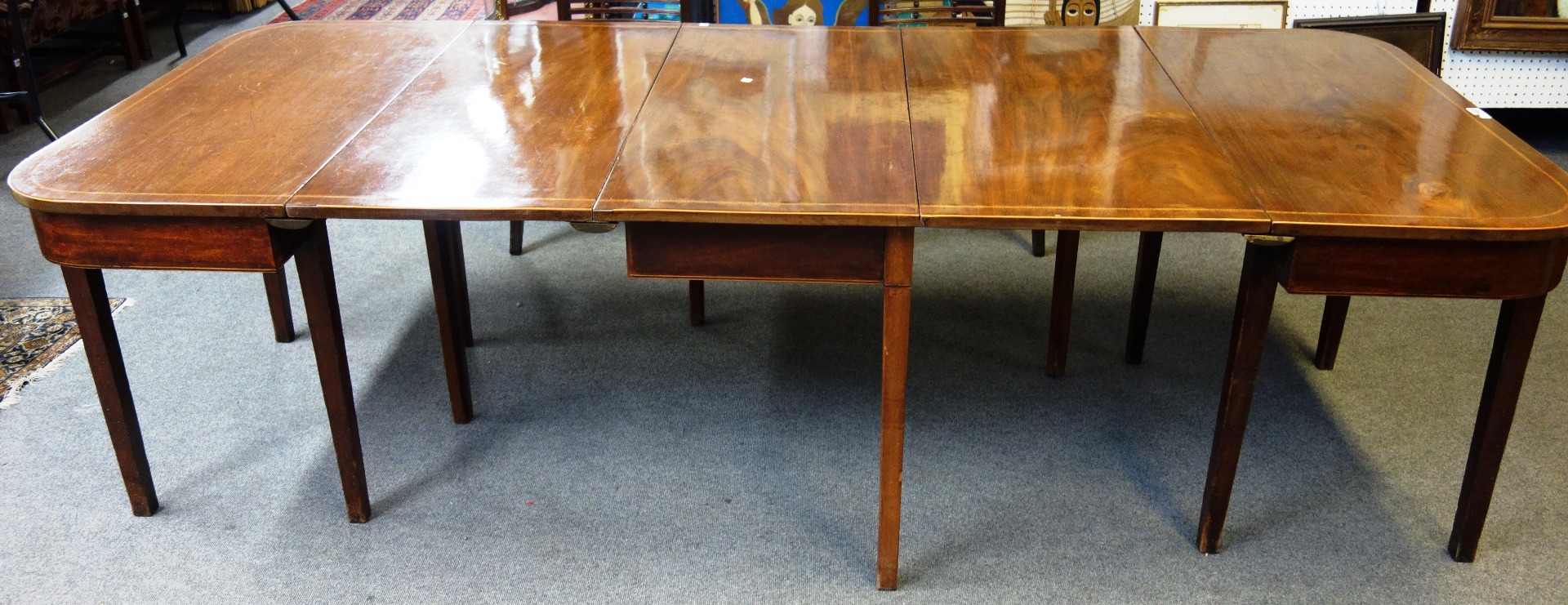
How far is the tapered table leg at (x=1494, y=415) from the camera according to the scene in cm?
186

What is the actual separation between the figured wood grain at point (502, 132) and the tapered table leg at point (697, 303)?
0.59 m

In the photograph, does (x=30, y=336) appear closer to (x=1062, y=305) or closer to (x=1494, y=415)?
(x=1062, y=305)

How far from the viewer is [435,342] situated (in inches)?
113

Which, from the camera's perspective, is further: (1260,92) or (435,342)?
(435,342)

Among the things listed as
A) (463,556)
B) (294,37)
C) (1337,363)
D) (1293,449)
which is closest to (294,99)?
(294,37)

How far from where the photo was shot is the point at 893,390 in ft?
6.20

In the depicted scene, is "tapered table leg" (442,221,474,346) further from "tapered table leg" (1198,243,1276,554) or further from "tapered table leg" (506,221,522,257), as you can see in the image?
"tapered table leg" (1198,243,1276,554)

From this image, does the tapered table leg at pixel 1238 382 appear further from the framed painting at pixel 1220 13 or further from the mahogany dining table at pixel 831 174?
the framed painting at pixel 1220 13

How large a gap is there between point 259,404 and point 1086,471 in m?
1.72

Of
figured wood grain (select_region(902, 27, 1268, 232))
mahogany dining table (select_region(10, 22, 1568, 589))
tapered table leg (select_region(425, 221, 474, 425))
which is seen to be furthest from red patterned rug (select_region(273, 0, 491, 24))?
figured wood grain (select_region(902, 27, 1268, 232))

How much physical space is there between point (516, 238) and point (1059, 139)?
176 cm

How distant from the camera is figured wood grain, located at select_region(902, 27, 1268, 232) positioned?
1.72 m

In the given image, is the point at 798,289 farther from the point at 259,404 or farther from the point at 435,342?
the point at 259,404

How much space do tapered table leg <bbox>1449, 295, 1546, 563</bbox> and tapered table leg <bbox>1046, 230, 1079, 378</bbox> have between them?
805mm
